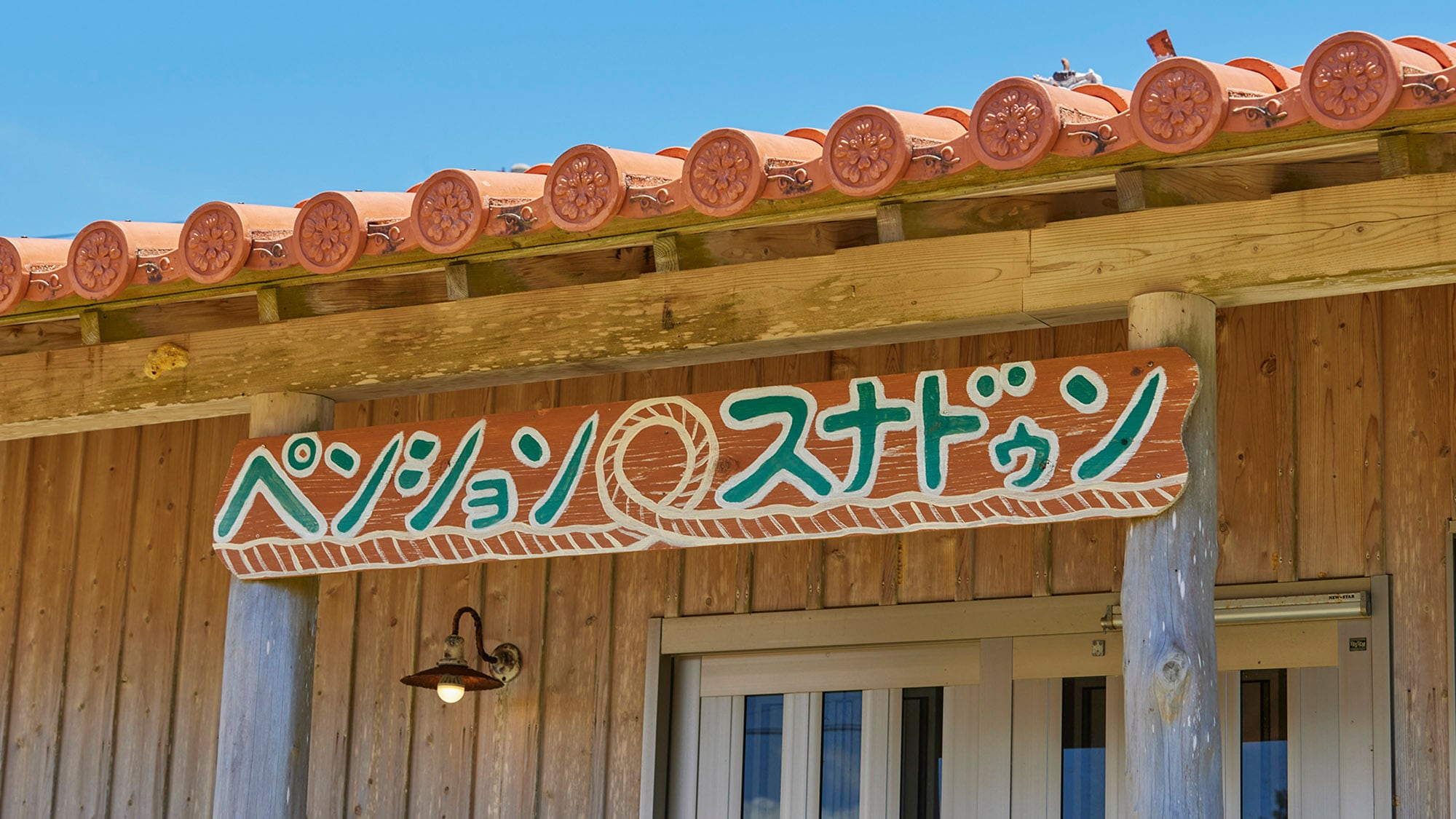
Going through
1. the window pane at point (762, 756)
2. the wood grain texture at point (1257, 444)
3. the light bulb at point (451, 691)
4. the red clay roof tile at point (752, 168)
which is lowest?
the window pane at point (762, 756)

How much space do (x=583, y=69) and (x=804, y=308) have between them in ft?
132

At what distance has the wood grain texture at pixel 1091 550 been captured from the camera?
4.31 meters

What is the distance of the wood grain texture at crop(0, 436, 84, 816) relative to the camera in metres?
5.75

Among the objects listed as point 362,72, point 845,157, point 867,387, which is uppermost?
point 362,72

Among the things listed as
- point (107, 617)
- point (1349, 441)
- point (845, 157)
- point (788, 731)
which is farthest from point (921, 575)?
point (107, 617)

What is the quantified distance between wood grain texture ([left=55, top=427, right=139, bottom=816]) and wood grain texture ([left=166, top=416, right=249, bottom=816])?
0.28 m

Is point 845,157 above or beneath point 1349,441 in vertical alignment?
above

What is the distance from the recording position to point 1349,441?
408cm

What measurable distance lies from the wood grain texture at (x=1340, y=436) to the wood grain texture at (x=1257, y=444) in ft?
0.11

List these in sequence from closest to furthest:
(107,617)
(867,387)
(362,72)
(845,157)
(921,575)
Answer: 1. (845,157)
2. (867,387)
3. (921,575)
4. (107,617)
5. (362,72)

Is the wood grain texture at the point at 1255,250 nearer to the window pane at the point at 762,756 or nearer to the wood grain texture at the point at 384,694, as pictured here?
the window pane at the point at 762,756

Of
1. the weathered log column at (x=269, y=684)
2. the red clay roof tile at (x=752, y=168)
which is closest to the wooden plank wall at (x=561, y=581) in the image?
the red clay roof tile at (x=752, y=168)

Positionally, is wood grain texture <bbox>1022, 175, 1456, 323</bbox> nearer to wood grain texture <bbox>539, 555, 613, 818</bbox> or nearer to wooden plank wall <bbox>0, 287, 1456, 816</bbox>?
wooden plank wall <bbox>0, 287, 1456, 816</bbox>

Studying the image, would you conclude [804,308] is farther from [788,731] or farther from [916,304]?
[788,731]
